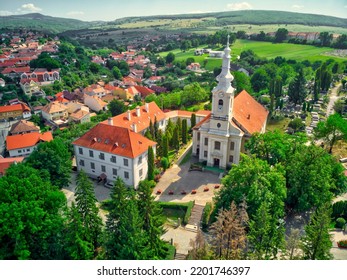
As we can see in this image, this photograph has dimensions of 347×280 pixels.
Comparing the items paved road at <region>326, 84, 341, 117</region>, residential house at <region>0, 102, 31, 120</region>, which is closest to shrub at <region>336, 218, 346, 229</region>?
paved road at <region>326, 84, 341, 117</region>

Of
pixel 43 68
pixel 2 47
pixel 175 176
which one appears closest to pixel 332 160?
pixel 175 176

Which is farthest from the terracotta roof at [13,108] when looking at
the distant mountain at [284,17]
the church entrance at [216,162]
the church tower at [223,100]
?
the church tower at [223,100]

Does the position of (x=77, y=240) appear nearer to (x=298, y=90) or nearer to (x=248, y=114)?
(x=248, y=114)

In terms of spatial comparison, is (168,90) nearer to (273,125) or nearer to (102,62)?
(273,125)

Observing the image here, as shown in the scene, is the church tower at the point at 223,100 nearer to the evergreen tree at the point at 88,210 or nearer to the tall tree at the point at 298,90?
the evergreen tree at the point at 88,210

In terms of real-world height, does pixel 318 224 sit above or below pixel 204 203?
above
